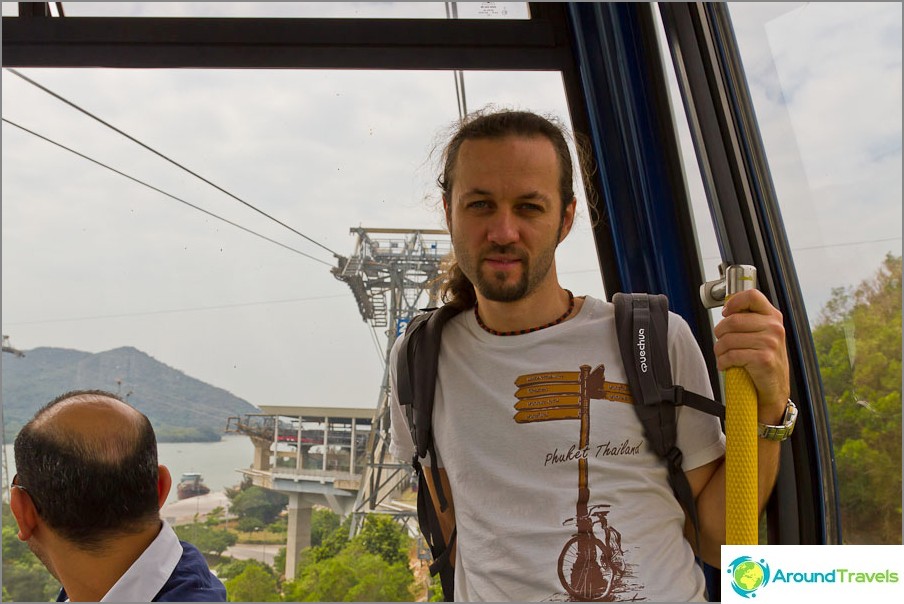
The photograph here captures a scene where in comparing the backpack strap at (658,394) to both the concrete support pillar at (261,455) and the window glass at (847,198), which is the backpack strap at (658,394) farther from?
the concrete support pillar at (261,455)

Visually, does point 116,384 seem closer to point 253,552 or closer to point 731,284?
point 253,552

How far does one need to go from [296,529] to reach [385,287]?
745mm

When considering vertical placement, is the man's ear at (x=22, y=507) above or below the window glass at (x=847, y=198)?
below

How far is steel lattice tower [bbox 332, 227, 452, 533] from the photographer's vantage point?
2.08 metres

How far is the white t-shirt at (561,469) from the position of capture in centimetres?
106

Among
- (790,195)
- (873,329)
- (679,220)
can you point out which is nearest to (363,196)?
(679,220)

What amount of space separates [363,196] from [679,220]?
847 mm

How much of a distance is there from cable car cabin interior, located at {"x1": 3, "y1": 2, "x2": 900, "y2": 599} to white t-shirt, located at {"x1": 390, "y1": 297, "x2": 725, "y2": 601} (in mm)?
412

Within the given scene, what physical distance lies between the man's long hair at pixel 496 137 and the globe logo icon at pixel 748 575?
64 cm

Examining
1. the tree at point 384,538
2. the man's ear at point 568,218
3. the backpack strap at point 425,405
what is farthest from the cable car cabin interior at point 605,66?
the tree at point 384,538

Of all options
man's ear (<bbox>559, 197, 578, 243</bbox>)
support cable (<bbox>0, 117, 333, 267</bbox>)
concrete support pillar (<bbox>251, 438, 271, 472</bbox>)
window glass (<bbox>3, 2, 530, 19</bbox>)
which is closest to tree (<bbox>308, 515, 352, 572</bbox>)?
concrete support pillar (<bbox>251, 438, 271, 472</bbox>)

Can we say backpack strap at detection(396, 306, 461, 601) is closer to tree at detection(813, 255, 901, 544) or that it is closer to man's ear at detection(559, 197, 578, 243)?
man's ear at detection(559, 197, 578, 243)

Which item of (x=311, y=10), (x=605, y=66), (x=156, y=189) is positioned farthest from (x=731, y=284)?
(x=156, y=189)

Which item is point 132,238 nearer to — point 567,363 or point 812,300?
point 567,363
